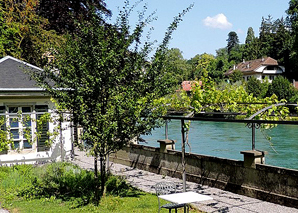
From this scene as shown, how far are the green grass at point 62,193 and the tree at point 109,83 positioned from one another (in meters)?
0.67

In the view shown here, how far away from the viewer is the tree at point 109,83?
7.79 m

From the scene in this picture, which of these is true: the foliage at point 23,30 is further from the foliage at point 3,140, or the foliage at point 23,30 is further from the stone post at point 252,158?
A: the stone post at point 252,158

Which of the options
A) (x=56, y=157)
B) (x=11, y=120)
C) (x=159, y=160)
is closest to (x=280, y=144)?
(x=159, y=160)

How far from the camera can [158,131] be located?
99.6 ft

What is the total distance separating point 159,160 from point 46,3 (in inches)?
471

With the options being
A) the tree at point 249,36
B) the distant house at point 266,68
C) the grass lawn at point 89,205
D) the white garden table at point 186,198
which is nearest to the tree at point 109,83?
the grass lawn at point 89,205

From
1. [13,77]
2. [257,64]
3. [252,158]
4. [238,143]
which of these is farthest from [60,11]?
[257,64]

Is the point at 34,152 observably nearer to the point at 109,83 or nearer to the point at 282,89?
the point at 109,83

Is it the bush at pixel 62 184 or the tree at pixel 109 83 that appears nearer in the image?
the tree at pixel 109 83

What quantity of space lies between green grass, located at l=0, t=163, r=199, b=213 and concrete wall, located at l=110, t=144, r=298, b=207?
224 centimetres

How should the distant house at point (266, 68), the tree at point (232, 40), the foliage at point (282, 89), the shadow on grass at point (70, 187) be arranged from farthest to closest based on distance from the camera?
the tree at point (232, 40) → the distant house at point (266, 68) → the foliage at point (282, 89) → the shadow on grass at point (70, 187)

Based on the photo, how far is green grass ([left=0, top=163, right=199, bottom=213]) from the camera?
7941mm

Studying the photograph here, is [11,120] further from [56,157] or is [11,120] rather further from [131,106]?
[131,106]

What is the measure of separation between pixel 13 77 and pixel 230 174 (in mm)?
8625
